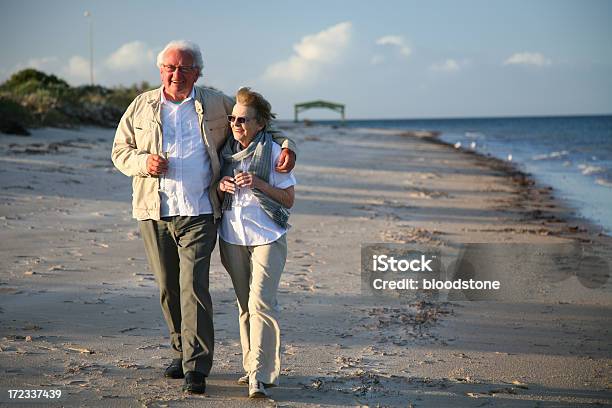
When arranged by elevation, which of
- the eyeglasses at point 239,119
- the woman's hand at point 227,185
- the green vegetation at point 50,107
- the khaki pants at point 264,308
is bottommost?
the khaki pants at point 264,308

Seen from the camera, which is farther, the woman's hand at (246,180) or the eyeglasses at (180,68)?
the eyeglasses at (180,68)

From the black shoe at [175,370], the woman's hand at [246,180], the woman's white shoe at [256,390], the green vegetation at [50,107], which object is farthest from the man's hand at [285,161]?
the green vegetation at [50,107]

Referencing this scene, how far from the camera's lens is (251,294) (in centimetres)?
484

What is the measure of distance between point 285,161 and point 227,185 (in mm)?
385

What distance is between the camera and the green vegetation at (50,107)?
66.2ft

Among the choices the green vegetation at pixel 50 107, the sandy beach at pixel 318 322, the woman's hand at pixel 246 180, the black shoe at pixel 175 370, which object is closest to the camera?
the woman's hand at pixel 246 180

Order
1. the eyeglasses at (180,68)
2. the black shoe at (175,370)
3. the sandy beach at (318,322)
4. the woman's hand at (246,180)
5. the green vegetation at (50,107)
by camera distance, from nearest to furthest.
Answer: the woman's hand at (246,180) → the eyeglasses at (180,68) → the sandy beach at (318,322) → the black shoe at (175,370) → the green vegetation at (50,107)

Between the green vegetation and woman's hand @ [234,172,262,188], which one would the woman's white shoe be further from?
the green vegetation

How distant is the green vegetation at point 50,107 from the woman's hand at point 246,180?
623 inches

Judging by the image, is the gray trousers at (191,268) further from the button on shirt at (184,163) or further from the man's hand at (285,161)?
the man's hand at (285,161)

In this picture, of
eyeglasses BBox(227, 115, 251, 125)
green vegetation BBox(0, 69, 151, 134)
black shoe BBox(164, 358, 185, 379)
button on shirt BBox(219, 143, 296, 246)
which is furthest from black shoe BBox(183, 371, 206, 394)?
green vegetation BBox(0, 69, 151, 134)

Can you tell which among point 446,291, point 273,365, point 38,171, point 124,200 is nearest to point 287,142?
point 273,365

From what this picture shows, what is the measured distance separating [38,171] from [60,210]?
3290 mm

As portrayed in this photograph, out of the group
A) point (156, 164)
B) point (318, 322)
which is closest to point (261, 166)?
point (156, 164)
